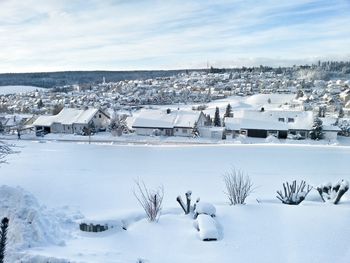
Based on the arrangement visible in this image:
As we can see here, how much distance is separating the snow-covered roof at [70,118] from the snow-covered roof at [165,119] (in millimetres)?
5235

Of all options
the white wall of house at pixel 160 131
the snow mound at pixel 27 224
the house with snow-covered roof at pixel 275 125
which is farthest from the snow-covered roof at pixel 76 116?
the snow mound at pixel 27 224

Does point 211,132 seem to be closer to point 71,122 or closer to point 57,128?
point 71,122

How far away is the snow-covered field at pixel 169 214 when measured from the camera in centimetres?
617

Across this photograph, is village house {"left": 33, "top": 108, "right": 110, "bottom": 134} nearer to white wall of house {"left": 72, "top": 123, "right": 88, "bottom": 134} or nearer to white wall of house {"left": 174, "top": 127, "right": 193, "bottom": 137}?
white wall of house {"left": 72, "top": 123, "right": 88, "bottom": 134}

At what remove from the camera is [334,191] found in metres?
9.60

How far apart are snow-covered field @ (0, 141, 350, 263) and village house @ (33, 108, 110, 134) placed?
21.3 m

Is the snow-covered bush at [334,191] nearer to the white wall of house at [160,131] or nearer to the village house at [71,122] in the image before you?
the white wall of house at [160,131]

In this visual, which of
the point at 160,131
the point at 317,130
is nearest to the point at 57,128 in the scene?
the point at 160,131

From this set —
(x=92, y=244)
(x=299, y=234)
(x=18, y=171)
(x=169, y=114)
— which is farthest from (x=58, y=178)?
(x=169, y=114)

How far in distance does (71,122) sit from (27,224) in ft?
110

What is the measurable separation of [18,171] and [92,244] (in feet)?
32.6

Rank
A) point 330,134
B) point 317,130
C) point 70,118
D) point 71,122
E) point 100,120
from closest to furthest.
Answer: point 317,130 < point 330,134 < point 71,122 < point 70,118 < point 100,120

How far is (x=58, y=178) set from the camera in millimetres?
14211

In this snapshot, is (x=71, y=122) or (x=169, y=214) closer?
(x=169, y=214)
